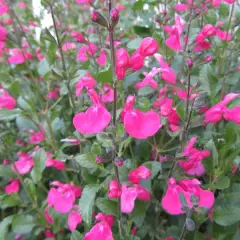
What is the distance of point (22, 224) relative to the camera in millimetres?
1330

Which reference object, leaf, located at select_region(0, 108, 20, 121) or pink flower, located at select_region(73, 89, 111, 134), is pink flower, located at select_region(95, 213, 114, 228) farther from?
leaf, located at select_region(0, 108, 20, 121)

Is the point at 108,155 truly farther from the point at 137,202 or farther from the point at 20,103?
the point at 20,103

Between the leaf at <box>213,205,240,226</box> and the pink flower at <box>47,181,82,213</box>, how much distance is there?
461 mm

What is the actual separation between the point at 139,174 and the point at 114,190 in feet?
0.30

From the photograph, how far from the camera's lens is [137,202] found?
3.32 feet

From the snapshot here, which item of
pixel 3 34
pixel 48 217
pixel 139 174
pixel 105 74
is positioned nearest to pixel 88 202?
pixel 139 174

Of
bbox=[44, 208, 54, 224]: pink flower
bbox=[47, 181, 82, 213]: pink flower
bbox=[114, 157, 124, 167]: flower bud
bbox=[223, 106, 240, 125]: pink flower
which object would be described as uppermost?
bbox=[223, 106, 240, 125]: pink flower

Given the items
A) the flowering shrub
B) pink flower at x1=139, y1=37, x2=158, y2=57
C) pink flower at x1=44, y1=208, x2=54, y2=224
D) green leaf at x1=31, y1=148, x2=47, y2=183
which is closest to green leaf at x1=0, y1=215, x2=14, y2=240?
the flowering shrub

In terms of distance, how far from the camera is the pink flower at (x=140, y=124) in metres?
0.77

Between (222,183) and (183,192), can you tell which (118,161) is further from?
(222,183)

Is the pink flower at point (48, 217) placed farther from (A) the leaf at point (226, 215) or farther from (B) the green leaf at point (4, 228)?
(A) the leaf at point (226, 215)

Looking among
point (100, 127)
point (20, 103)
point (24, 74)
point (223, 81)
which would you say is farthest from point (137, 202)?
point (24, 74)

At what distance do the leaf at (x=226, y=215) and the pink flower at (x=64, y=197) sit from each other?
18.1 inches

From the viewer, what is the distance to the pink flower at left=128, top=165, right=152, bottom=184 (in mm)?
906
